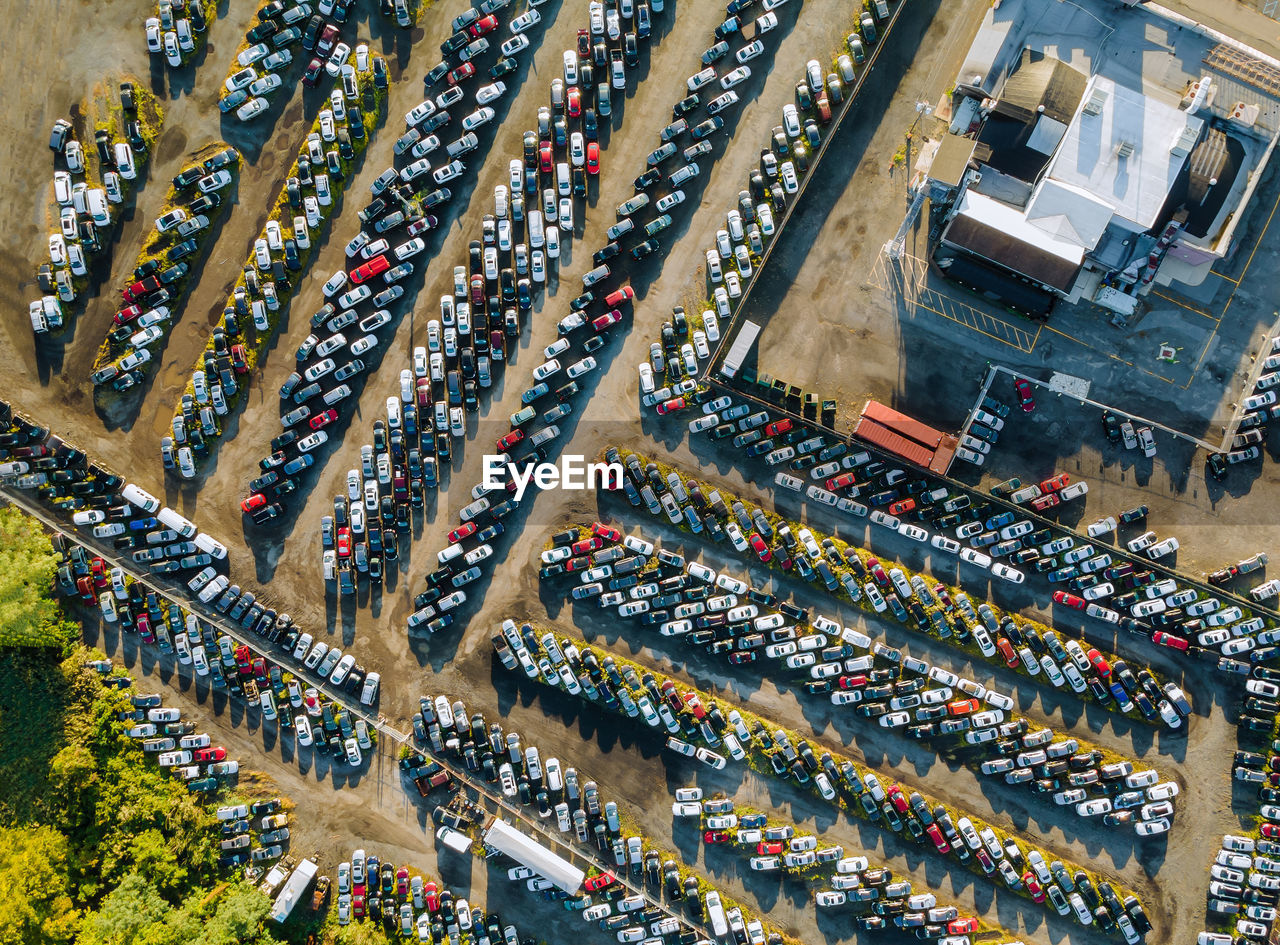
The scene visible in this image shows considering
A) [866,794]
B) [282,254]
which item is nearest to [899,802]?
[866,794]

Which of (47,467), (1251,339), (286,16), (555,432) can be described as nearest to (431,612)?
(555,432)

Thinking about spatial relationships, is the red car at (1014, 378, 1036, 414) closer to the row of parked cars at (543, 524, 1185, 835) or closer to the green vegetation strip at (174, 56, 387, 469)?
the row of parked cars at (543, 524, 1185, 835)

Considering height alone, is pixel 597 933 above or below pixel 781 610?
below

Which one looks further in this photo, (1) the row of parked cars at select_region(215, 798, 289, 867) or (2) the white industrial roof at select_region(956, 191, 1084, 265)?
(1) the row of parked cars at select_region(215, 798, 289, 867)

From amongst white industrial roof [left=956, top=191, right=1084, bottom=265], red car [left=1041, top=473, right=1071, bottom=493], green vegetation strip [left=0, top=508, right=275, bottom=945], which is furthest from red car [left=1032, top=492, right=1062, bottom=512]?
green vegetation strip [left=0, top=508, right=275, bottom=945]

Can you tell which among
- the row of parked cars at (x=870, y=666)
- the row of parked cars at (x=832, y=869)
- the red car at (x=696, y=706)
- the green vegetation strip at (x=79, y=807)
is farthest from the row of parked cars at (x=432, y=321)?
the row of parked cars at (x=832, y=869)

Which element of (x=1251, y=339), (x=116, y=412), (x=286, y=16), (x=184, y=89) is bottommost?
(x=116, y=412)

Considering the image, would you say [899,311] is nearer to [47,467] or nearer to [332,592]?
[332,592]
